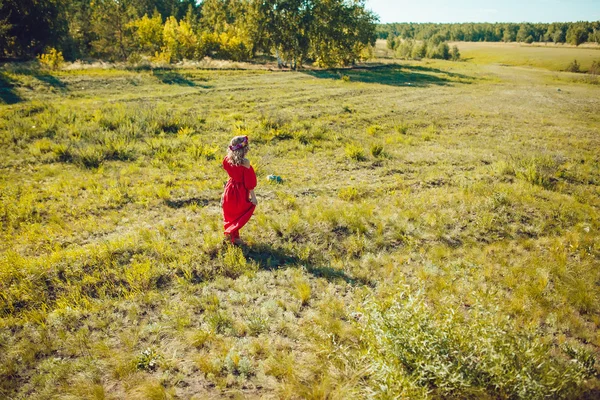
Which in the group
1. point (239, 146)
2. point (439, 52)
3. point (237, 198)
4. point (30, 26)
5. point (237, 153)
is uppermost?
point (439, 52)

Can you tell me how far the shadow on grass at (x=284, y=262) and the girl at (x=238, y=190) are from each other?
38cm

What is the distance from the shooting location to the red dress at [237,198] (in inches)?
227

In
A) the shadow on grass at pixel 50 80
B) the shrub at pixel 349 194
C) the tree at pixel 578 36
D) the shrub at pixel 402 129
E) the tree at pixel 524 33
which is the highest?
the tree at pixel 524 33

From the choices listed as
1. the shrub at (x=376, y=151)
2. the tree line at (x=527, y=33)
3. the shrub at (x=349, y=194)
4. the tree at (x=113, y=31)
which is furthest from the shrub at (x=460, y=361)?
the tree line at (x=527, y=33)

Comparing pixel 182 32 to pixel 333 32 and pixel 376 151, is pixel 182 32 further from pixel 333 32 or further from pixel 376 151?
pixel 376 151

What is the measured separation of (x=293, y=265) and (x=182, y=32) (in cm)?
4269

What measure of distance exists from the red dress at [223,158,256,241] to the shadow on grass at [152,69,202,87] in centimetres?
2124

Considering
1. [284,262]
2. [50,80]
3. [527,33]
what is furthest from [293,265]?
[527,33]

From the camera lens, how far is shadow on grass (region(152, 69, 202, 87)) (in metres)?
24.4

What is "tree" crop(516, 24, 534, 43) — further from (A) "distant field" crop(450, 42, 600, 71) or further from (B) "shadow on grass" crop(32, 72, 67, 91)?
(B) "shadow on grass" crop(32, 72, 67, 91)

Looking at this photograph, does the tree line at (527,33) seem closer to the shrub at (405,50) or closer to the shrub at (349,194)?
the shrub at (405,50)

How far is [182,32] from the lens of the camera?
129ft

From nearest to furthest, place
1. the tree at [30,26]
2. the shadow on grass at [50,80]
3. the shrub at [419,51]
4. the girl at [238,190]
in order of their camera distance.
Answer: the girl at [238,190]
the shadow on grass at [50,80]
the tree at [30,26]
the shrub at [419,51]

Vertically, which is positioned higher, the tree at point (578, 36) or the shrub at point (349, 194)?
the tree at point (578, 36)
